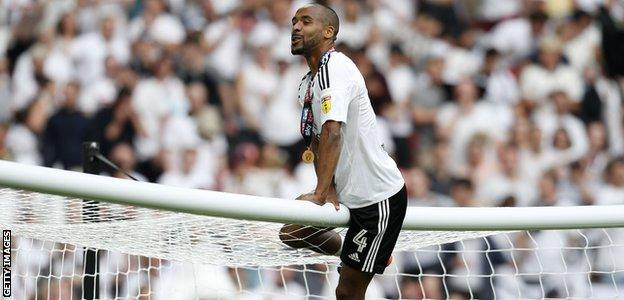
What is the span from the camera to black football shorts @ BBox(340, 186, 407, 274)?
598 cm

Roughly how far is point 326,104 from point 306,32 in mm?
356

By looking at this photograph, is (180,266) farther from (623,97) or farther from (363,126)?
(623,97)

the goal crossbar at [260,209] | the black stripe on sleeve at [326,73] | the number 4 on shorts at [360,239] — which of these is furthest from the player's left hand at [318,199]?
the black stripe on sleeve at [326,73]

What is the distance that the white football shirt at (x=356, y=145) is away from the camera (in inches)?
229

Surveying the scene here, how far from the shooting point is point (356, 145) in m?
5.95

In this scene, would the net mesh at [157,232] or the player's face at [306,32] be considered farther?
the player's face at [306,32]

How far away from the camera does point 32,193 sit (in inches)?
211

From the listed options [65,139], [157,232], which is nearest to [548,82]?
[65,139]

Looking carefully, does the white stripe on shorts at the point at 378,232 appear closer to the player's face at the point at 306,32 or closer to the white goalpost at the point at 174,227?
the white goalpost at the point at 174,227

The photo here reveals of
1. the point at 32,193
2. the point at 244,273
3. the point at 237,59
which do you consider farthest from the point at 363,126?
the point at 237,59

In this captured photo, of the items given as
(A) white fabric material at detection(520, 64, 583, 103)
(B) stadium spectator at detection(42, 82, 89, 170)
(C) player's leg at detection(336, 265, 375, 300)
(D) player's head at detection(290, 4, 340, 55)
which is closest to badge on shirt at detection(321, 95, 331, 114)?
(D) player's head at detection(290, 4, 340, 55)

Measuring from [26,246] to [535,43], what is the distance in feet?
21.3

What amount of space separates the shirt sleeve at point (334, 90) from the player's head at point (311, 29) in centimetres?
12

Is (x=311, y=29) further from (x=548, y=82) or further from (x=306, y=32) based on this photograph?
(x=548, y=82)
